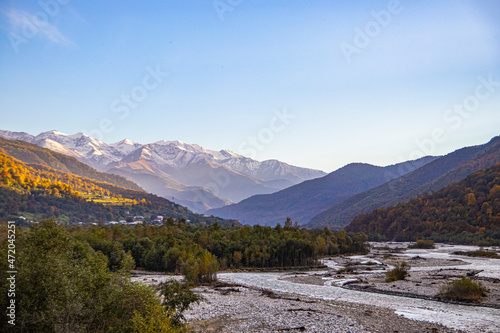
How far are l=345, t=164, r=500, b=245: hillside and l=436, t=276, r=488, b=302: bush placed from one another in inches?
3941

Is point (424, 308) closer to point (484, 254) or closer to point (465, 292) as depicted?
point (465, 292)

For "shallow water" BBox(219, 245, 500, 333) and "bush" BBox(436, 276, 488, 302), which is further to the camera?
"bush" BBox(436, 276, 488, 302)

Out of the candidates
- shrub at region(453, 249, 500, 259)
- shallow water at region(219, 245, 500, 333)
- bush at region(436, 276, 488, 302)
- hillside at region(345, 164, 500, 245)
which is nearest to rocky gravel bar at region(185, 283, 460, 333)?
shallow water at region(219, 245, 500, 333)

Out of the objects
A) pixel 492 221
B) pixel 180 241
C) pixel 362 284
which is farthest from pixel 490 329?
pixel 492 221

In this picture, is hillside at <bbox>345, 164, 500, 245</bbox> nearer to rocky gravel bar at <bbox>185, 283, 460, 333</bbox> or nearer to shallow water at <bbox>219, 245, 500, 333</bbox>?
shallow water at <bbox>219, 245, 500, 333</bbox>

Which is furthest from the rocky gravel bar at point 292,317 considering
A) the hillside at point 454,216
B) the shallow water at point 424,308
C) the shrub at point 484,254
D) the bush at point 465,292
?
the hillside at point 454,216

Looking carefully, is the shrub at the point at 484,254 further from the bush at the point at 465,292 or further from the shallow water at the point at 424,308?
the shallow water at the point at 424,308

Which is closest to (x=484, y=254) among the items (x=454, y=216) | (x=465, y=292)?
(x=454, y=216)

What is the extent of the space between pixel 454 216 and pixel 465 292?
411 ft

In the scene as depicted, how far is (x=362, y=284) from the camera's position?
185 feet

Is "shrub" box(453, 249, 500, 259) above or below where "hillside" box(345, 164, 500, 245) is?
below

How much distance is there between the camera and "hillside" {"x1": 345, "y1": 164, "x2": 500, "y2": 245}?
138250 millimetres

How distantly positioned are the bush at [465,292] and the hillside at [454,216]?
100 m

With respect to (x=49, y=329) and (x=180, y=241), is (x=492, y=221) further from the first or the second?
(x=49, y=329)
